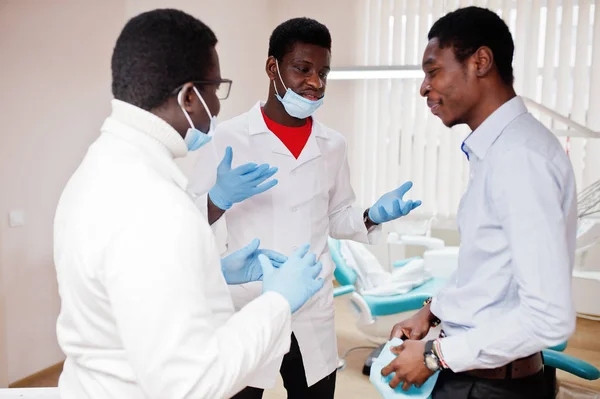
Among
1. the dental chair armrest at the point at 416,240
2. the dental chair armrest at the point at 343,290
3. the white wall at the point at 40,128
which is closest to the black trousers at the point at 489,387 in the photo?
the dental chair armrest at the point at 343,290

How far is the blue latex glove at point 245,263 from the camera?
136 centimetres

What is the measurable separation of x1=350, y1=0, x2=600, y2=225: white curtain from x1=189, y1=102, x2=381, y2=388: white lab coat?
309 cm

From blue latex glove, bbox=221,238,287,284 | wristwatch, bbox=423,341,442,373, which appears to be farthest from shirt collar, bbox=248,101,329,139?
wristwatch, bbox=423,341,442,373

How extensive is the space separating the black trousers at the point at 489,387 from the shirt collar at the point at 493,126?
48 cm

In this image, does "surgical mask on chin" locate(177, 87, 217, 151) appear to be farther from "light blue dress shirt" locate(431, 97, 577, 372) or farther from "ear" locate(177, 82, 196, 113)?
"light blue dress shirt" locate(431, 97, 577, 372)

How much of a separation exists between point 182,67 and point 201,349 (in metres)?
0.47

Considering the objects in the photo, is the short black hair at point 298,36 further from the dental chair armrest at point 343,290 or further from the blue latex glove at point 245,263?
the dental chair armrest at point 343,290

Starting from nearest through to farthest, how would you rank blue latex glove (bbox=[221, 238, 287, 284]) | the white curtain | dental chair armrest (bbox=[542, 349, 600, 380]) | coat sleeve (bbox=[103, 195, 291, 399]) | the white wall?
coat sleeve (bbox=[103, 195, 291, 399]) → blue latex glove (bbox=[221, 238, 287, 284]) → dental chair armrest (bbox=[542, 349, 600, 380]) → the white wall → the white curtain

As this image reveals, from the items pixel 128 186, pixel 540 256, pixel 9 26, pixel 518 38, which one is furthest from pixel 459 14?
pixel 518 38

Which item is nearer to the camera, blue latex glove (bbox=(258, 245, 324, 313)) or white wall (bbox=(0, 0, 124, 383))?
blue latex glove (bbox=(258, 245, 324, 313))

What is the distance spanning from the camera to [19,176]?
281cm

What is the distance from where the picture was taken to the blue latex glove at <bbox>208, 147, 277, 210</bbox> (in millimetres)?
1550

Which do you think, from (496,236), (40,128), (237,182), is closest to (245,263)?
(237,182)

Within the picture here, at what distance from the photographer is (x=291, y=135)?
5.96ft
